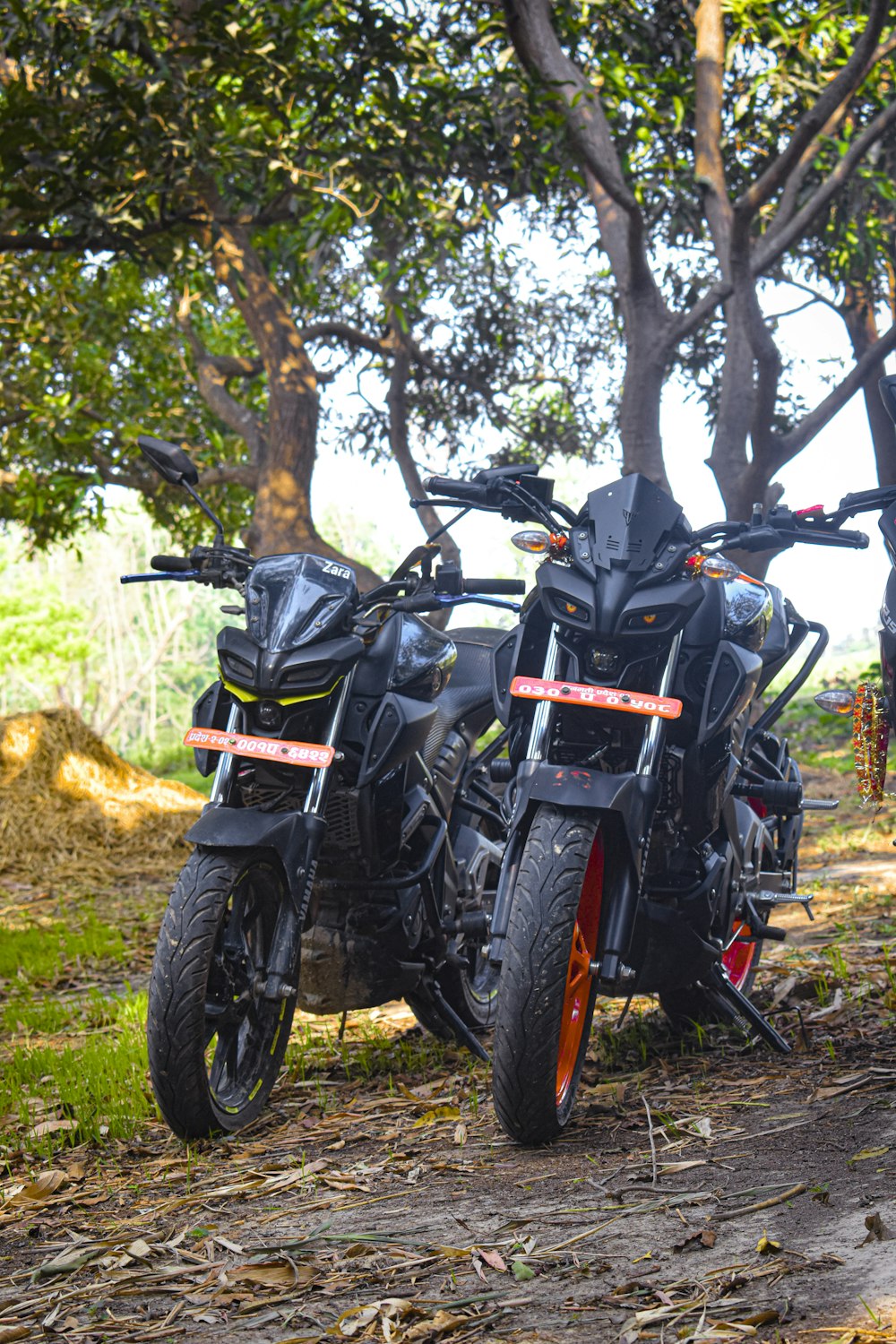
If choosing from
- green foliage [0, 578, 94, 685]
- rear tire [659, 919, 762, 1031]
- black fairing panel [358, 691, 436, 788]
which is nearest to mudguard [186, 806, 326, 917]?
black fairing panel [358, 691, 436, 788]

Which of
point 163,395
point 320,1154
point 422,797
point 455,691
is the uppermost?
point 163,395

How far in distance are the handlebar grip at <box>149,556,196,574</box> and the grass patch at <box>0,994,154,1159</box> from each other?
1.54 m

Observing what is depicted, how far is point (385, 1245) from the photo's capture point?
255 cm

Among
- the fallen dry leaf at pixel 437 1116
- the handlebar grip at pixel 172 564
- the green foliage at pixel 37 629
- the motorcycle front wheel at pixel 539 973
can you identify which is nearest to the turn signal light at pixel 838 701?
the motorcycle front wheel at pixel 539 973

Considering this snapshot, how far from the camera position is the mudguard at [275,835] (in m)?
3.44

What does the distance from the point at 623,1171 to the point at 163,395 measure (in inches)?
600

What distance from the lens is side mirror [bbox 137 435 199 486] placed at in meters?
3.89

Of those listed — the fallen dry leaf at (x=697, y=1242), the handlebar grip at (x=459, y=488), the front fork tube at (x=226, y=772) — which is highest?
the handlebar grip at (x=459, y=488)

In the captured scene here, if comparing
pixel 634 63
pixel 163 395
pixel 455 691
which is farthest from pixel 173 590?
pixel 455 691

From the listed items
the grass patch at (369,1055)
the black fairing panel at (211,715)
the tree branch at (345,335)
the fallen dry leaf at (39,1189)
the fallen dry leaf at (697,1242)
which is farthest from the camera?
the tree branch at (345,335)

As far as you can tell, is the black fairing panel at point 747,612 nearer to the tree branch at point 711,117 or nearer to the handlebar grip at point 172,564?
the handlebar grip at point 172,564

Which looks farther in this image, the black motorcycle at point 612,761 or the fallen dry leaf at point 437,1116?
the fallen dry leaf at point 437,1116

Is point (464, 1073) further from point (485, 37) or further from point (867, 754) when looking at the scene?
point (485, 37)

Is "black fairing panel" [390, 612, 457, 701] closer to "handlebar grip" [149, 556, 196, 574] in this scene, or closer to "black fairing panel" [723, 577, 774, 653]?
"handlebar grip" [149, 556, 196, 574]
